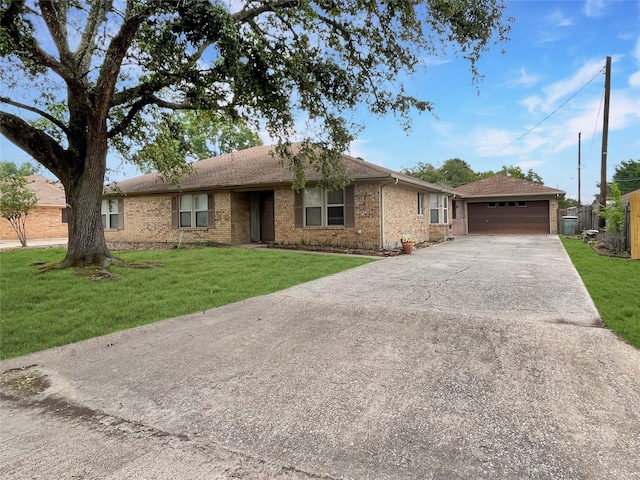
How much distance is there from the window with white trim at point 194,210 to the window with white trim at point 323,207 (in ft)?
14.8

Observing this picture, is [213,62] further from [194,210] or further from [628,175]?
[628,175]

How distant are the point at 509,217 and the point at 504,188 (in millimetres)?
1823

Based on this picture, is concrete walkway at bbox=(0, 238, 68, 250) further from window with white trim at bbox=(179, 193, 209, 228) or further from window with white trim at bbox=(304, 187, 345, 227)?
window with white trim at bbox=(304, 187, 345, 227)

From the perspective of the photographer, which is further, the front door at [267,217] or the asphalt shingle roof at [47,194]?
the asphalt shingle roof at [47,194]

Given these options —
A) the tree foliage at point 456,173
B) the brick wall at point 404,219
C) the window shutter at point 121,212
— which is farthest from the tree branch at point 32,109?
the tree foliage at point 456,173

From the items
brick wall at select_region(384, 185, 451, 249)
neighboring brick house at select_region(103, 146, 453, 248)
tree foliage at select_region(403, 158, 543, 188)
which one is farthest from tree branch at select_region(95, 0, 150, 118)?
tree foliage at select_region(403, 158, 543, 188)

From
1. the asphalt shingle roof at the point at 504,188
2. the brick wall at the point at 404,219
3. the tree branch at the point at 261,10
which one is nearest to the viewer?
the tree branch at the point at 261,10

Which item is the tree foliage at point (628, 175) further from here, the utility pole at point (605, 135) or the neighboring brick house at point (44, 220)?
the neighboring brick house at point (44, 220)

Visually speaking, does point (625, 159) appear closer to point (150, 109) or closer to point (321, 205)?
point (321, 205)

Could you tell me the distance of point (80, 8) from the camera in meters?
7.96

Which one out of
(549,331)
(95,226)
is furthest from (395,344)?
(95,226)

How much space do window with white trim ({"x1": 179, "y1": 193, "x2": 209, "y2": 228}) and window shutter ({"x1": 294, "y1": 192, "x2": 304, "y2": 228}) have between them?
13.3 ft

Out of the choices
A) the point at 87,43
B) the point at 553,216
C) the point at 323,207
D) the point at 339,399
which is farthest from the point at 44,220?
the point at 553,216

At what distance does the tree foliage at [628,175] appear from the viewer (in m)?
48.4
